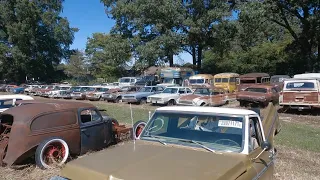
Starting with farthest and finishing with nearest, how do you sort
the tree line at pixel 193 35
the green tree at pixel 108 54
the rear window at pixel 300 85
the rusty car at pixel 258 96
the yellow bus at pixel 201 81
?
the green tree at pixel 108 54, the tree line at pixel 193 35, the yellow bus at pixel 201 81, the rusty car at pixel 258 96, the rear window at pixel 300 85

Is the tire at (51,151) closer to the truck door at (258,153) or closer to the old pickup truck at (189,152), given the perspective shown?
the old pickup truck at (189,152)

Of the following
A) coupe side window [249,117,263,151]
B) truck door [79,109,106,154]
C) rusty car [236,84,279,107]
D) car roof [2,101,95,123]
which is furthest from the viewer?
rusty car [236,84,279,107]

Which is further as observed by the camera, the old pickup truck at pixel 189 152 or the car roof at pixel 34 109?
the car roof at pixel 34 109

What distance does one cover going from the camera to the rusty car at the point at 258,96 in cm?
1817

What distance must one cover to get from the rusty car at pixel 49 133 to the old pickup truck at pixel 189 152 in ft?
11.1

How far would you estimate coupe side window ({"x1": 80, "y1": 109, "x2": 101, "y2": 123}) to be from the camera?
826 cm

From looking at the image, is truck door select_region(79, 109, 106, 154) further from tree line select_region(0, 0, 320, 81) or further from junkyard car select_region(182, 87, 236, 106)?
tree line select_region(0, 0, 320, 81)

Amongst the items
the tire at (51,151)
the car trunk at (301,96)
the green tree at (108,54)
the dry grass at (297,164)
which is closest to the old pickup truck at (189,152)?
the dry grass at (297,164)

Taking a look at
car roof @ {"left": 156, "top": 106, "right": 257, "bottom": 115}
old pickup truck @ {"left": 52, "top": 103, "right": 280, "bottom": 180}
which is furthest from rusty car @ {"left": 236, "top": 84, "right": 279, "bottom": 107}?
car roof @ {"left": 156, "top": 106, "right": 257, "bottom": 115}

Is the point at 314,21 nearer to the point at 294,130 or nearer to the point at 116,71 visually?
the point at 294,130

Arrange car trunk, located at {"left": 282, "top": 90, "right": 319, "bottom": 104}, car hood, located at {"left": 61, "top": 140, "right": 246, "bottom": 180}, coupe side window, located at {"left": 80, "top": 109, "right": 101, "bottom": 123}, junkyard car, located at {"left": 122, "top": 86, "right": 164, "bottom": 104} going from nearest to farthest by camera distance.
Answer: car hood, located at {"left": 61, "top": 140, "right": 246, "bottom": 180} < coupe side window, located at {"left": 80, "top": 109, "right": 101, "bottom": 123} < car trunk, located at {"left": 282, "top": 90, "right": 319, "bottom": 104} < junkyard car, located at {"left": 122, "top": 86, "right": 164, "bottom": 104}

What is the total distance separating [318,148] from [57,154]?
6.93 m

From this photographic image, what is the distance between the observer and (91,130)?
7812 millimetres

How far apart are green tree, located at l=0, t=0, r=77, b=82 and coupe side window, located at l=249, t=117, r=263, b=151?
54453 mm
